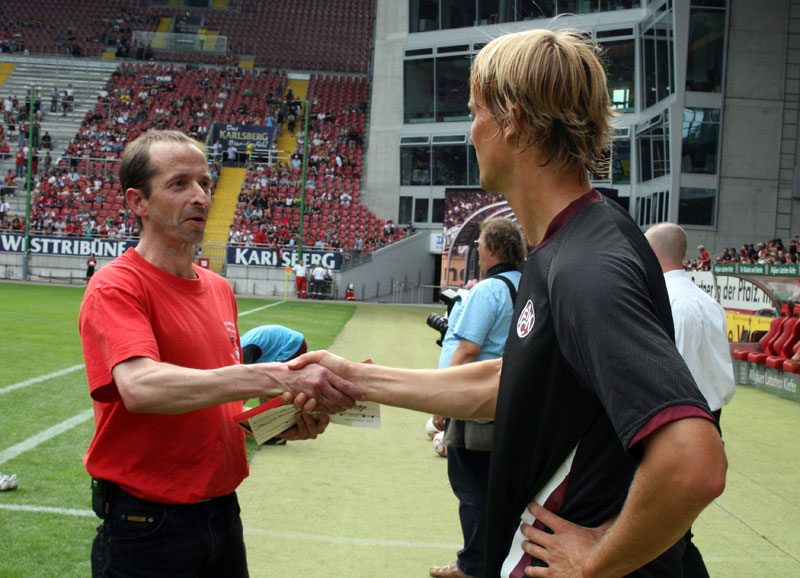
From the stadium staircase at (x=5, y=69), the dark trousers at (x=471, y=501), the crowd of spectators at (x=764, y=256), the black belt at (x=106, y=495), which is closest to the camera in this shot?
the black belt at (x=106, y=495)

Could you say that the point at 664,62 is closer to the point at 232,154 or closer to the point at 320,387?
the point at 232,154

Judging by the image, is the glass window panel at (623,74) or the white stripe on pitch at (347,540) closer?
the white stripe on pitch at (347,540)

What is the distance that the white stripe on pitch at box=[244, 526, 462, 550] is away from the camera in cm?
553

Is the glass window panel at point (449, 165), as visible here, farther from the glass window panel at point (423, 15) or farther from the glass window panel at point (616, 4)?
the glass window panel at point (616, 4)

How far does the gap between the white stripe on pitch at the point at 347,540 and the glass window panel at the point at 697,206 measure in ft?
103

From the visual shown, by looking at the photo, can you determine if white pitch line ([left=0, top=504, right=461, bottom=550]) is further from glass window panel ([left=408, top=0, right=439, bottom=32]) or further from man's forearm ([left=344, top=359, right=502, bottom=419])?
glass window panel ([left=408, top=0, right=439, bottom=32])

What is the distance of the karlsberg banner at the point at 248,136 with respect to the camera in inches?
1870

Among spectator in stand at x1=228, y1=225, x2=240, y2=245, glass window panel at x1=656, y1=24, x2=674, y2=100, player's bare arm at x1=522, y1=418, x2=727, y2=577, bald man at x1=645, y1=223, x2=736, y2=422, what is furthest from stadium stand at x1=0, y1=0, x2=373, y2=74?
player's bare arm at x1=522, y1=418, x2=727, y2=577

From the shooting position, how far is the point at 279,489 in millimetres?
6734

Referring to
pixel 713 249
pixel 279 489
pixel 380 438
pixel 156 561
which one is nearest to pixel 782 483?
pixel 380 438

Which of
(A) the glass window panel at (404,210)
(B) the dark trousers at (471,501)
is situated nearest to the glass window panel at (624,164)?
(A) the glass window panel at (404,210)

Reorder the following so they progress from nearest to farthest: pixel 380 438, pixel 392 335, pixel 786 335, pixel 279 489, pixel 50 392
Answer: pixel 279 489 < pixel 380 438 < pixel 50 392 < pixel 786 335 < pixel 392 335

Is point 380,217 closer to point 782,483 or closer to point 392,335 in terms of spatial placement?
point 392,335

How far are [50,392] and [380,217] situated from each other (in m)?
38.9
